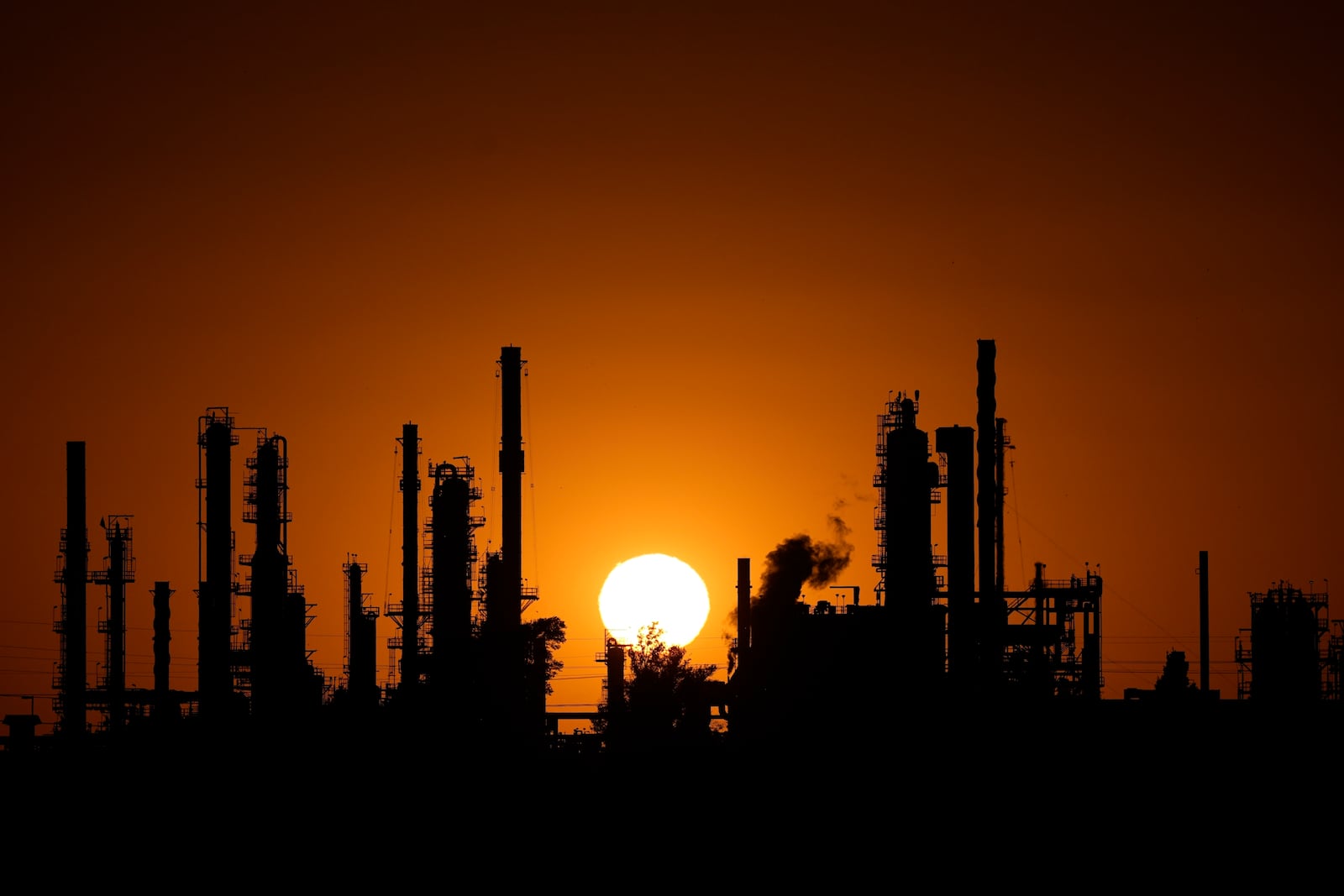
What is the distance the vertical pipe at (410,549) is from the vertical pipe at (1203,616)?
26.1m

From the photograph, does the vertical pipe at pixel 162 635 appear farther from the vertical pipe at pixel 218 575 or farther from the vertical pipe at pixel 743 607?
the vertical pipe at pixel 743 607

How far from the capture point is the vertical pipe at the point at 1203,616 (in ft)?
207

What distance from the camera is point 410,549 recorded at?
57906mm

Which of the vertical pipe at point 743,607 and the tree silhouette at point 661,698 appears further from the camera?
the vertical pipe at point 743,607

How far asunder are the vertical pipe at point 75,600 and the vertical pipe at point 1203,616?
35.5 meters

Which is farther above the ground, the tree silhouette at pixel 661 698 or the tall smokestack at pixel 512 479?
the tall smokestack at pixel 512 479

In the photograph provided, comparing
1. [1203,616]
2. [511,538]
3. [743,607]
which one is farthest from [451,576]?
[1203,616]

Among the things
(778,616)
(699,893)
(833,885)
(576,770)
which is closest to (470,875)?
(699,893)

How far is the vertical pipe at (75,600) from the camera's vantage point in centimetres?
5144

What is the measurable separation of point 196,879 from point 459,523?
2245 cm

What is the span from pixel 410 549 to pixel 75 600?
10147mm

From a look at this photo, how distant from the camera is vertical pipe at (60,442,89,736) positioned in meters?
51.4

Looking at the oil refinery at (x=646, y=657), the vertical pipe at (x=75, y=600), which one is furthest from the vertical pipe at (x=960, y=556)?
the vertical pipe at (x=75, y=600)

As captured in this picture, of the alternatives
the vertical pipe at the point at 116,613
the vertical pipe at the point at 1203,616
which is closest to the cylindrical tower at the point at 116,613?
the vertical pipe at the point at 116,613
